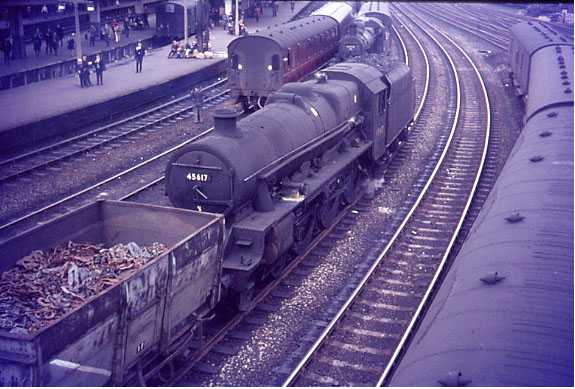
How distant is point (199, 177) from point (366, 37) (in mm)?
24284

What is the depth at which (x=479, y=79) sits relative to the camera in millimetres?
38156

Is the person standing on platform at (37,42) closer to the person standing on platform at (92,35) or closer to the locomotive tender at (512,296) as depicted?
the person standing on platform at (92,35)

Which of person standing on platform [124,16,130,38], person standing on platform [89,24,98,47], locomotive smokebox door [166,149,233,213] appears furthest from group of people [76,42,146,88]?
locomotive smokebox door [166,149,233,213]

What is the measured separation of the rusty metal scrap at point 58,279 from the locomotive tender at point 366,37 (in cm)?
2496

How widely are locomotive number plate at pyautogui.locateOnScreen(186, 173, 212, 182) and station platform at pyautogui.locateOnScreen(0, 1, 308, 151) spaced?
11.3 meters

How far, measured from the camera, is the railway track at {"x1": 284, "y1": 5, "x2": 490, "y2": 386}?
11.3 meters

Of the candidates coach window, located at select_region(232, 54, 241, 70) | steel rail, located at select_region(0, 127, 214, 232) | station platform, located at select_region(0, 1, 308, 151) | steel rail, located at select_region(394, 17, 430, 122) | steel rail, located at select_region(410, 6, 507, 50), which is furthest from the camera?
steel rail, located at select_region(410, 6, 507, 50)

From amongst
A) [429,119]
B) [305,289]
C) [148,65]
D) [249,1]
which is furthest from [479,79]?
[305,289]

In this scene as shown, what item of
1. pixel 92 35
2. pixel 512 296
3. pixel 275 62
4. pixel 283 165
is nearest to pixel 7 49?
pixel 92 35

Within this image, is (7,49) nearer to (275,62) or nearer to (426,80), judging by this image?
(275,62)

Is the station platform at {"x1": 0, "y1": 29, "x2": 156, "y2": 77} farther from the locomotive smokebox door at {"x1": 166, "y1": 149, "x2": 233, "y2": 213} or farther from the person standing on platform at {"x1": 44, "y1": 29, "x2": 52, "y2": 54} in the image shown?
the locomotive smokebox door at {"x1": 166, "y1": 149, "x2": 233, "y2": 213}

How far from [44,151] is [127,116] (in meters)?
6.13

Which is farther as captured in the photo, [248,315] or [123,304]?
[248,315]

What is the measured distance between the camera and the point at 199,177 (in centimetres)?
1273
